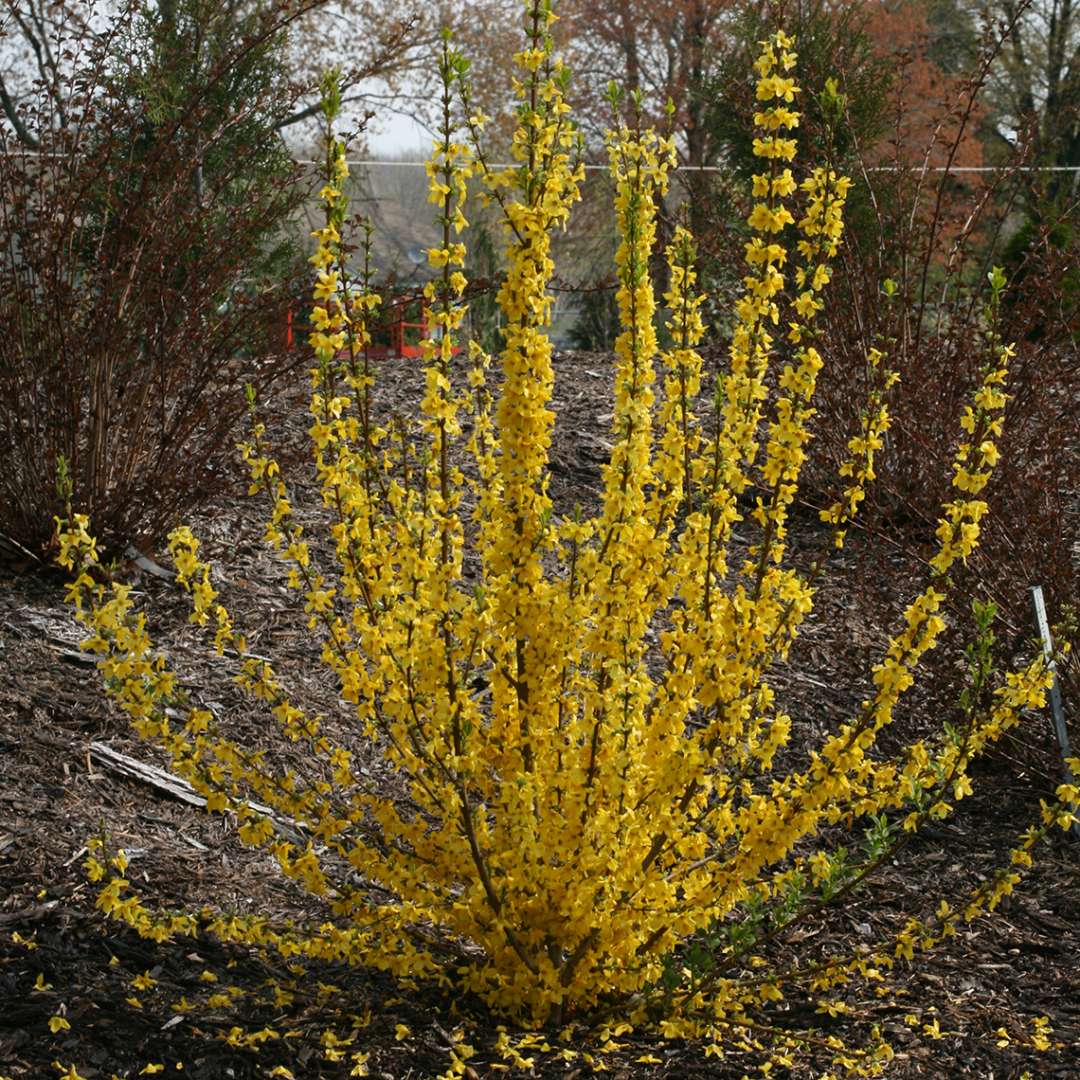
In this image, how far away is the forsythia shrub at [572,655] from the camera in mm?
2566

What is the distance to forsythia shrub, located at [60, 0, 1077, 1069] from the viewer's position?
101 inches

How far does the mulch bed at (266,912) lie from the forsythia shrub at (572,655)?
15cm

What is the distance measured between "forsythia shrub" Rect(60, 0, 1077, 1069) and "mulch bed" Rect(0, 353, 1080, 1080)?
5.8 inches

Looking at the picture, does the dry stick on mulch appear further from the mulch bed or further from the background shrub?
the background shrub

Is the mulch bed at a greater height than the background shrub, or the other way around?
the background shrub

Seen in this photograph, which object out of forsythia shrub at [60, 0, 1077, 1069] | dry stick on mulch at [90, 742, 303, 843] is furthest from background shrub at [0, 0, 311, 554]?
forsythia shrub at [60, 0, 1077, 1069]

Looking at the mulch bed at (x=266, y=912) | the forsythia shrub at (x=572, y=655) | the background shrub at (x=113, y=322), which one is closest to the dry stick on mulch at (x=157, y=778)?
the mulch bed at (x=266, y=912)

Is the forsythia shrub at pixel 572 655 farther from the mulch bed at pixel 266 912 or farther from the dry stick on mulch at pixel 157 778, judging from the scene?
the dry stick on mulch at pixel 157 778

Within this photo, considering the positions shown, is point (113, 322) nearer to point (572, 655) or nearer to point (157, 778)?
point (157, 778)

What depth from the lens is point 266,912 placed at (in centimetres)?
342

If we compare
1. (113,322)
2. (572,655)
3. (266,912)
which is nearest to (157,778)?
(266,912)

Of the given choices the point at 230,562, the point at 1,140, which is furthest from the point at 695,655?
the point at 1,140

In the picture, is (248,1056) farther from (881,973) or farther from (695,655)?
(881,973)

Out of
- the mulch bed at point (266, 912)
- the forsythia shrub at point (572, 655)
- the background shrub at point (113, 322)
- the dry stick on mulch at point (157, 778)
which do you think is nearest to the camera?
the forsythia shrub at point (572, 655)
